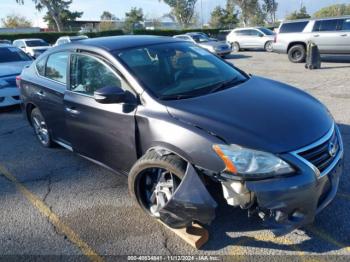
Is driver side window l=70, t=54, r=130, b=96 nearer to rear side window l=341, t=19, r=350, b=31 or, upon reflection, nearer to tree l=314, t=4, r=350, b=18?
rear side window l=341, t=19, r=350, b=31

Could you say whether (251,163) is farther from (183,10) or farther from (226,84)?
(183,10)

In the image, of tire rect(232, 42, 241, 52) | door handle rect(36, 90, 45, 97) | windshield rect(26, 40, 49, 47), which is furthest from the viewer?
tire rect(232, 42, 241, 52)

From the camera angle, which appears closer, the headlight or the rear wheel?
the headlight

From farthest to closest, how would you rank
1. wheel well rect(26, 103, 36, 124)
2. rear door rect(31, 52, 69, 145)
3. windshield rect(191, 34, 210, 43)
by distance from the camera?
windshield rect(191, 34, 210, 43) < wheel well rect(26, 103, 36, 124) < rear door rect(31, 52, 69, 145)

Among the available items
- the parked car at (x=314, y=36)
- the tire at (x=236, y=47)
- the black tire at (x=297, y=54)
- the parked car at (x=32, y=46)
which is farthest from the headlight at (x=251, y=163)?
the tire at (x=236, y=47)

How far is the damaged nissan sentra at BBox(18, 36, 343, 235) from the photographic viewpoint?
7.97ft

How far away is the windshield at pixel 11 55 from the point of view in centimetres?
905

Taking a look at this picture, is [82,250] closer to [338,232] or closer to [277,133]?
[277,133]

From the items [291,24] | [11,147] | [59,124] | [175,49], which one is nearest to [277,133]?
[175,49]

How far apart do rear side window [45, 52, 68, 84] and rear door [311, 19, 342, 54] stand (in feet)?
38.3

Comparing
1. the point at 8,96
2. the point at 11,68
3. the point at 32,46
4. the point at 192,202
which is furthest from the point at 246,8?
the point at 192,202

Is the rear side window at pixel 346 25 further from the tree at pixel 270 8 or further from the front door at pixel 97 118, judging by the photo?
the tree at pixel 270 8

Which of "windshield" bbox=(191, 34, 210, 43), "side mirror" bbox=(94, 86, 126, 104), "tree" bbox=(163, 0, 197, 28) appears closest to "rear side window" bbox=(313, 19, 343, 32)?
"windshield" bbox=(191, 34, 210, 43)

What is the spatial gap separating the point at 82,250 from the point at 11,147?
10.5ft
